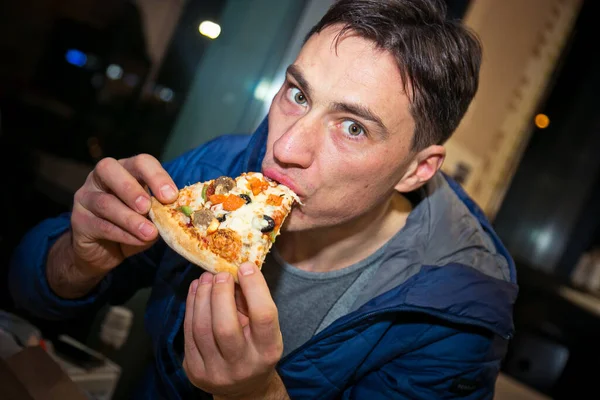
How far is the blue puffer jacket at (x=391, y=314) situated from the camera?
5.90 ft

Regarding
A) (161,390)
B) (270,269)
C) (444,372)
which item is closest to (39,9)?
(270,269)

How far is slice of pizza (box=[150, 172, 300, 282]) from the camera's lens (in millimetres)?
1562

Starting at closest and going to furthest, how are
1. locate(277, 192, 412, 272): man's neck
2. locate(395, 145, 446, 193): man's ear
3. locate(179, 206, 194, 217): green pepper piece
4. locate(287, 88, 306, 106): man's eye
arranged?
locate(179, 206, 194, 217): green pepper piece
locate(287, 88, 306, 106): man's eye
locate(395, 145, 446, 193): man's ear
locate(277, 192, 412, 272): man's neck

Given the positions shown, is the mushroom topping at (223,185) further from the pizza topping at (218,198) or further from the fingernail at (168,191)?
the fingernail at (168,191)

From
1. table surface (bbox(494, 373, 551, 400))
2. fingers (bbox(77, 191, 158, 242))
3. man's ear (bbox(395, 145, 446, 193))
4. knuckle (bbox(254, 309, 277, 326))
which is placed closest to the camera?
knuckle (bbox(254, 309, 277, 326))

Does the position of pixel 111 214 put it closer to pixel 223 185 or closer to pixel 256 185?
pixel 223 185

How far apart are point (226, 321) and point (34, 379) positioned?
0.76m

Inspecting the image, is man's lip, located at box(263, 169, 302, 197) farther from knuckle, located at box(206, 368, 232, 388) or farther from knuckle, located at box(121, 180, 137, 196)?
knuckle, located at box(206, 368, 232, 388)

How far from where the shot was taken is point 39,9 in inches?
98.7

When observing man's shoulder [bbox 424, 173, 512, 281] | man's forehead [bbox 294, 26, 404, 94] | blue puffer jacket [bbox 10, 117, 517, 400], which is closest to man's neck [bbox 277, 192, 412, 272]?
blue puffer jacket [bbox 10, 117, 517, 400]

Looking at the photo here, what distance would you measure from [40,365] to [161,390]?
750 mm

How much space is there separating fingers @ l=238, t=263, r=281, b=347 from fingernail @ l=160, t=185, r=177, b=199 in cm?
39

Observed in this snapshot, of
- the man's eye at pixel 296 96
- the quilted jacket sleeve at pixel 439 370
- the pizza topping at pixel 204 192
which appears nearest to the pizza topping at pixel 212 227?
the pizza topping at pixel 204 192

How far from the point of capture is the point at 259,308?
47.4 inches
